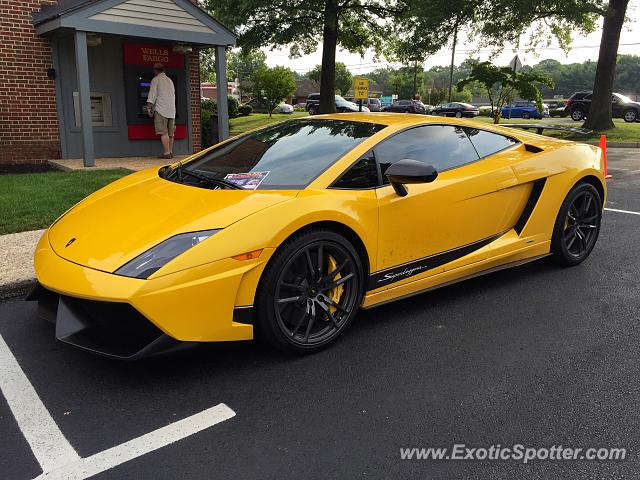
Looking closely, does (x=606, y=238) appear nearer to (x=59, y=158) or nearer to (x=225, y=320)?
(x=225, y=320)

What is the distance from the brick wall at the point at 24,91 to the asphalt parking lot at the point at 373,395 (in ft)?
23.7

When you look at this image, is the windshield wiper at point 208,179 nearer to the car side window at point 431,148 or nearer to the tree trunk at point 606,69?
the car side window at point 431,148

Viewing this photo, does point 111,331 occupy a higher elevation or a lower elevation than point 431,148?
lower

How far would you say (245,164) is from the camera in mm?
3678

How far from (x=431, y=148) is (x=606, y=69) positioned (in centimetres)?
1966

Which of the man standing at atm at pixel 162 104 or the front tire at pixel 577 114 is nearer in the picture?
the man standing at atm at pixel 162 104

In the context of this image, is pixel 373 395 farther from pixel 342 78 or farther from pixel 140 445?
pixel 342 78

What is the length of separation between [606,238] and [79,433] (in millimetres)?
5387

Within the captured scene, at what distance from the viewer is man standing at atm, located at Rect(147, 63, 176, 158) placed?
10195 mm

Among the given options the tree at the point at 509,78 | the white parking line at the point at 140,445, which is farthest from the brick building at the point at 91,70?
the tree at the point at 509,78

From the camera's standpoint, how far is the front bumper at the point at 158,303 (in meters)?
2.58

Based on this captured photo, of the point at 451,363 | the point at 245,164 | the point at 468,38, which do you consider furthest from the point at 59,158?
the point at 468,38

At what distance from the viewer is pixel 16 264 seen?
4.32 metres

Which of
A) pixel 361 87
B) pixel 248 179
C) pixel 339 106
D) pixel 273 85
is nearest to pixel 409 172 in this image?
pixel 248 179
